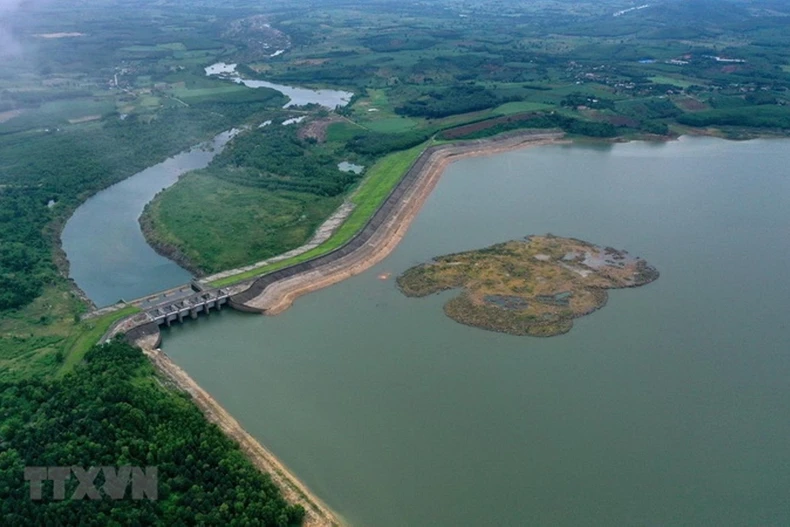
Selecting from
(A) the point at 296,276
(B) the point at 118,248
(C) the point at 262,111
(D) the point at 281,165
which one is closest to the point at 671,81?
(C) the point at 262,111

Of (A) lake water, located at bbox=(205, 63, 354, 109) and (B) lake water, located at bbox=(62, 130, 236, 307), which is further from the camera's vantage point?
(A) lake water, located at bbox=(205, 63, 354, 109)

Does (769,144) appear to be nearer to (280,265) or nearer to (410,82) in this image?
(410,82)

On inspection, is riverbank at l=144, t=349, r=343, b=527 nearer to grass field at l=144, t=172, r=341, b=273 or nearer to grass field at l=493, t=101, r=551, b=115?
grass field at l=144, t=172, r=341, b=273

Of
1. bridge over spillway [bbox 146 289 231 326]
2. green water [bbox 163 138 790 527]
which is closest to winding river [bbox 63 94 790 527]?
green water [bbox 163 138 790 527]

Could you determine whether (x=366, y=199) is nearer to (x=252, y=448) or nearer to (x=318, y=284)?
(x=318, y=284)

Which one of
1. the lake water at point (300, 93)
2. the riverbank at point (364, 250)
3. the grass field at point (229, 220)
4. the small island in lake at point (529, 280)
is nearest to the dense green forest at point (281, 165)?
the grass field at point (229, 220)

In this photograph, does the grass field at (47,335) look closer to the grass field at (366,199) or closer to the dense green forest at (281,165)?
the grass field at (366,199)
